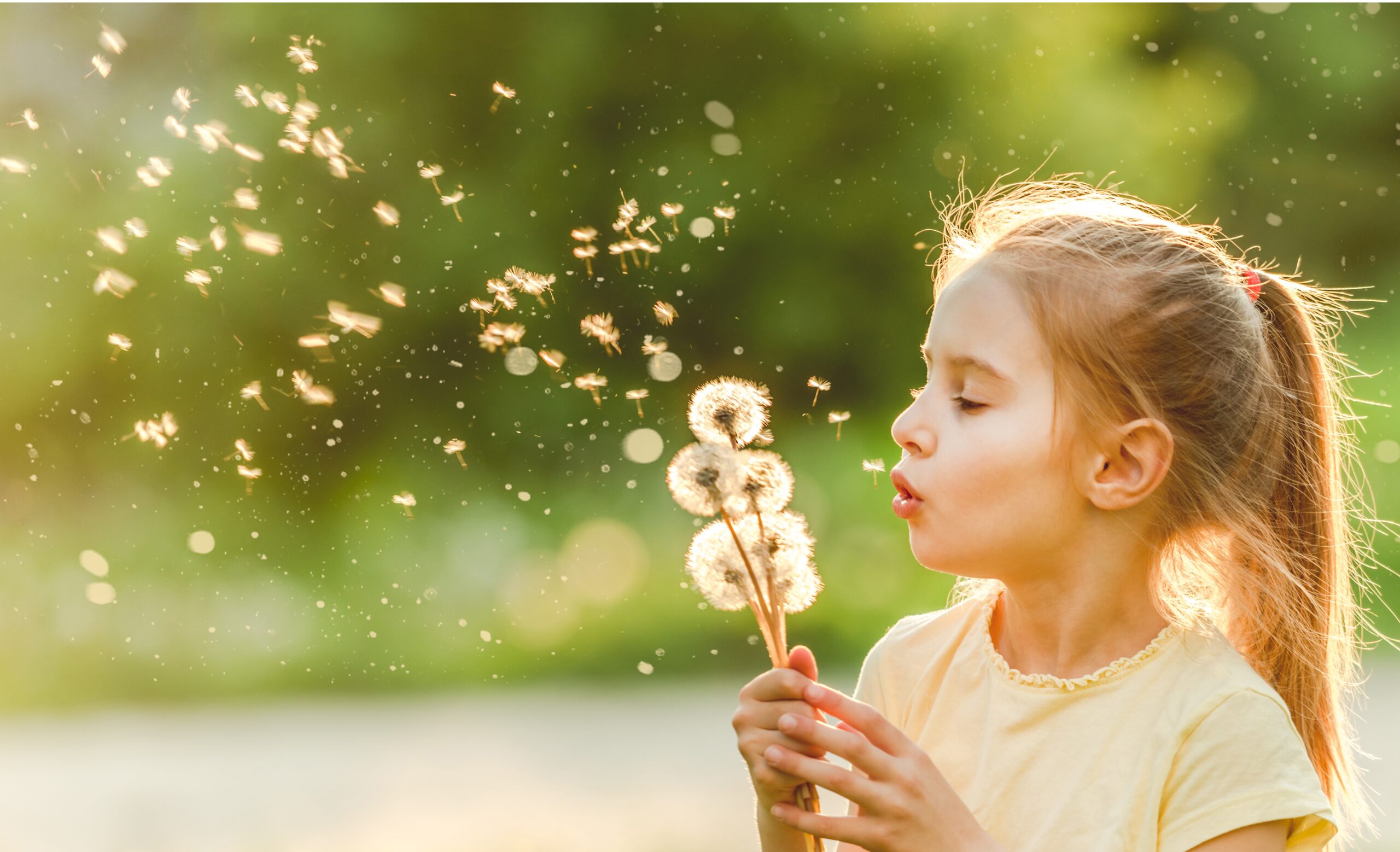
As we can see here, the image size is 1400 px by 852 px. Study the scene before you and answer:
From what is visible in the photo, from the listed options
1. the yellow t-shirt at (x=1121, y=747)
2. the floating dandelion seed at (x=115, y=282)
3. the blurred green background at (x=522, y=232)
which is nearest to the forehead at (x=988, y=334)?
the yellow t-shirt at (x=1121, y=747)

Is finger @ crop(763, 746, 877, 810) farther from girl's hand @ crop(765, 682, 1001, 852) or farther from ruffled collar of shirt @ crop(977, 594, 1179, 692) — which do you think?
ruffled collar of shirt @ crop(977, 594, 1179, 692)

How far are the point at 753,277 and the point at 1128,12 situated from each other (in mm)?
1473

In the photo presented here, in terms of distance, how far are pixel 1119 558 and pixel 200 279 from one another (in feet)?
11.0

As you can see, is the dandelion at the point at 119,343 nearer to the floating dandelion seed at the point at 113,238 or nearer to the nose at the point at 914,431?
the floating dandelion seed at the point at 113,238

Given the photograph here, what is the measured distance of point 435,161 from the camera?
3736 mm

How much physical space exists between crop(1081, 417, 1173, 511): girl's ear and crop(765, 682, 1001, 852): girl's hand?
0.83ft

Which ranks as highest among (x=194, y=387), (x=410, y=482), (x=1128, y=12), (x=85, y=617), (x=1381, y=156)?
(x=1128, y=12)

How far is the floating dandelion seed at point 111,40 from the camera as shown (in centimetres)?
348

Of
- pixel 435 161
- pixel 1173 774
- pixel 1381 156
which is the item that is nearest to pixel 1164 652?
pixel 1173 774

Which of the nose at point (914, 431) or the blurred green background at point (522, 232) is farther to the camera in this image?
the blurred green background at point (522, 232)

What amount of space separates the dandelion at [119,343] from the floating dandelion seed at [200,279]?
264mm

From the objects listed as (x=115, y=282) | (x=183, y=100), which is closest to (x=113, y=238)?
(x=115, y=282)

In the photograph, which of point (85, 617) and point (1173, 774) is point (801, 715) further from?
point (85, 617)

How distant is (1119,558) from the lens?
0.92 m
